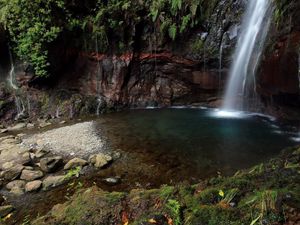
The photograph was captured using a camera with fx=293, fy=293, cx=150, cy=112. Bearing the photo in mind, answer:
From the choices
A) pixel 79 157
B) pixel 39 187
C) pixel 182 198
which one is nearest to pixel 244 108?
pixel 79 157

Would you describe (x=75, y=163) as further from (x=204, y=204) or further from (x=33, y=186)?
(x=204, y=204)

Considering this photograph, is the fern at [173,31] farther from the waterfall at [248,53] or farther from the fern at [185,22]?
the waterfall at [248,53]

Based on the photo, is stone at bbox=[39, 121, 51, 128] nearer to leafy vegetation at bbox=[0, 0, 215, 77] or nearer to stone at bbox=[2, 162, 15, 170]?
leafy vegetation at bbox=[0, 0, 215, 77]

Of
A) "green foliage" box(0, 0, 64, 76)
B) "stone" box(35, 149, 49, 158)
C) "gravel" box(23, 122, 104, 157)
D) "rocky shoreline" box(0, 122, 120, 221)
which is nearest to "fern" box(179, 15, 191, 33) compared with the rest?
"green foliage" box(0, 0, 64, 76)

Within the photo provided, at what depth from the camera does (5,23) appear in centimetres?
1316

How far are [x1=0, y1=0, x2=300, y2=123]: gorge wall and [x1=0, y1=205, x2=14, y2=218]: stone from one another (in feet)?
26.8

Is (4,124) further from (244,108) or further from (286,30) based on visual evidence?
(286,30)

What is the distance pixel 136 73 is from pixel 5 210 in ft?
33.2

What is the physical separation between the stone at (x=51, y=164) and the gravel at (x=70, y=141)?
2.08ft

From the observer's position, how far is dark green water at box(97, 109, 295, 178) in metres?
7.32

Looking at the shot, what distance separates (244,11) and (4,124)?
37.8 ft

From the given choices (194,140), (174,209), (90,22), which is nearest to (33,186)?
(174,209)

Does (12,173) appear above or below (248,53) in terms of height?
below

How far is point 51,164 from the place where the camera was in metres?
7.64
